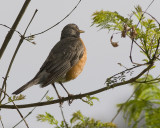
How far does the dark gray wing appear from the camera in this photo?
4.23m

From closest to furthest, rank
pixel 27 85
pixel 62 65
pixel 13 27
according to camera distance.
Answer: pixel 13 27, pixel 27 85, pixel 62 65

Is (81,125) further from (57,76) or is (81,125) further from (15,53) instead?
(57,76)

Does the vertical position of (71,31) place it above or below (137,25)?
above

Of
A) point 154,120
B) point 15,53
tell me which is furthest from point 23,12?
point 154,120

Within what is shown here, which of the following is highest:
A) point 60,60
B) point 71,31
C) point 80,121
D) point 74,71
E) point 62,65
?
point 71,31

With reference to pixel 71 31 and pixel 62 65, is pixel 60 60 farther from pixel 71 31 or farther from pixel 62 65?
pixel 71 31

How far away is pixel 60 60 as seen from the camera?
4.67 metres

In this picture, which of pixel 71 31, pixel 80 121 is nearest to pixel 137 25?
pixel 80 121

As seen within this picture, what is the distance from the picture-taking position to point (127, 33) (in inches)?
102

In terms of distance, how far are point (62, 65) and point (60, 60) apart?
0.60 ft

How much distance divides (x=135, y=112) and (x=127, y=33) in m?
1.56

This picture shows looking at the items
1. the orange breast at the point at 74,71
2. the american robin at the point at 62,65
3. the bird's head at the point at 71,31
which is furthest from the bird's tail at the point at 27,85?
the bird's head at the point at 71,31

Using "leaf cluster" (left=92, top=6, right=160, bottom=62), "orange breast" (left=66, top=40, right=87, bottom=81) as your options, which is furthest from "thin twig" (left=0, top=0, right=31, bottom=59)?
"orange breast" (left=66, top=40, right=87, bottom=81)

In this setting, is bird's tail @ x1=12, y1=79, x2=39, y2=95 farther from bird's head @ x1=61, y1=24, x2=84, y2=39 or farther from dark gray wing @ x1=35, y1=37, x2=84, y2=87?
bird's head @ x1=61, y1=24, x2=84, y2=39
